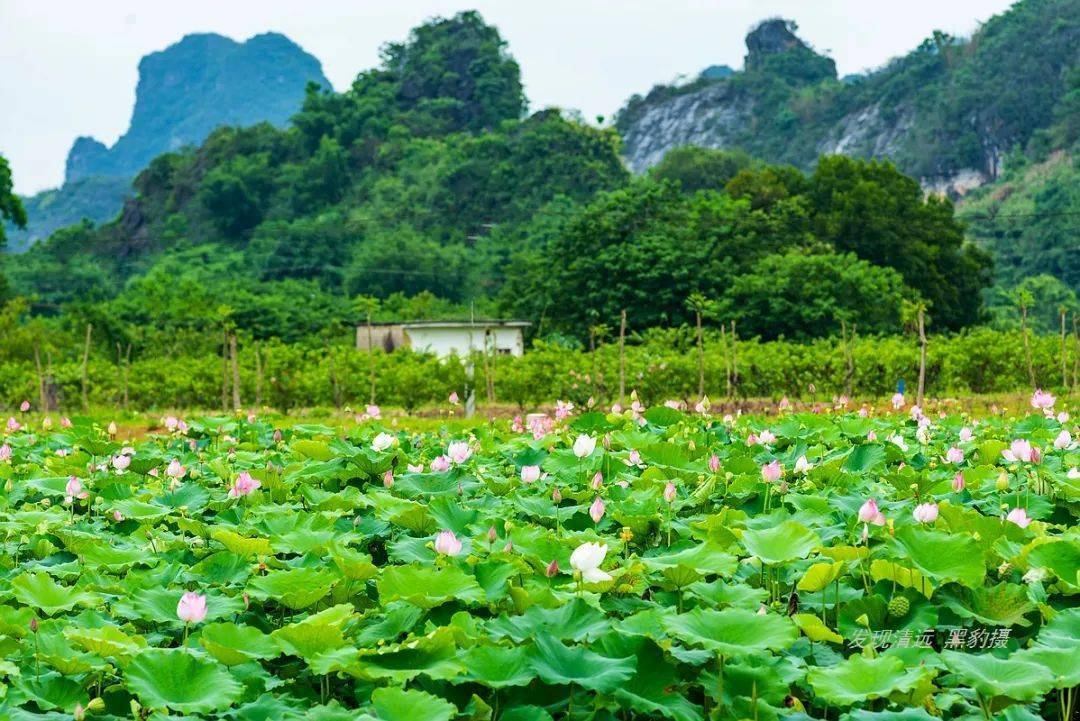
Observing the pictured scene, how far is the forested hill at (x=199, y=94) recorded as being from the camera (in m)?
125

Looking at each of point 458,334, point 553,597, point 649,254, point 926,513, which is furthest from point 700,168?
point 553,597

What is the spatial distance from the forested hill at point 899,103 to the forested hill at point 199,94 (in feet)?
212

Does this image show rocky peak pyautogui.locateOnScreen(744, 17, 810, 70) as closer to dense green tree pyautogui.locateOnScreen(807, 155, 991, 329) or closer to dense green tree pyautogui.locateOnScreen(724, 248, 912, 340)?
dense green tree pyautogui.locateOnScreen(807, 155, 991, 329)

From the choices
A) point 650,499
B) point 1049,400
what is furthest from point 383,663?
point 1049,400

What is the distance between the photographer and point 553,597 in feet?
6.46

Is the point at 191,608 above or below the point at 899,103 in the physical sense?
below

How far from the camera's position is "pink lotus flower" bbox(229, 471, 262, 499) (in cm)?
298

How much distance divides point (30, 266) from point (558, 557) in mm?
46234

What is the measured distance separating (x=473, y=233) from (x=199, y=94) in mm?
94470

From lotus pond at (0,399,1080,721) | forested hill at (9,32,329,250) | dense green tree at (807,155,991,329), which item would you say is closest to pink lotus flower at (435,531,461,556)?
lotus pond at (0,399,1080,721)

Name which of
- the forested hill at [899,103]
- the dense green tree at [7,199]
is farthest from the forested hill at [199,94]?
the dense green tree at [7,199]

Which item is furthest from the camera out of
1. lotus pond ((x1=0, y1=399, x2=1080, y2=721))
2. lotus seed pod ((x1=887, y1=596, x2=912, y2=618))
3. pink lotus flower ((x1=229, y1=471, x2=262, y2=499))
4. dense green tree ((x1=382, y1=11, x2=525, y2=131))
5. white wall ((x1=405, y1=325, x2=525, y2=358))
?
dense green tree ((x1=382, y1=11, x2=525, y2=131))

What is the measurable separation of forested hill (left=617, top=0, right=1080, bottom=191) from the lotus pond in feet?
177

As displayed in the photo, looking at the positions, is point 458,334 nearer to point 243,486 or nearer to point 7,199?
point 7,199
